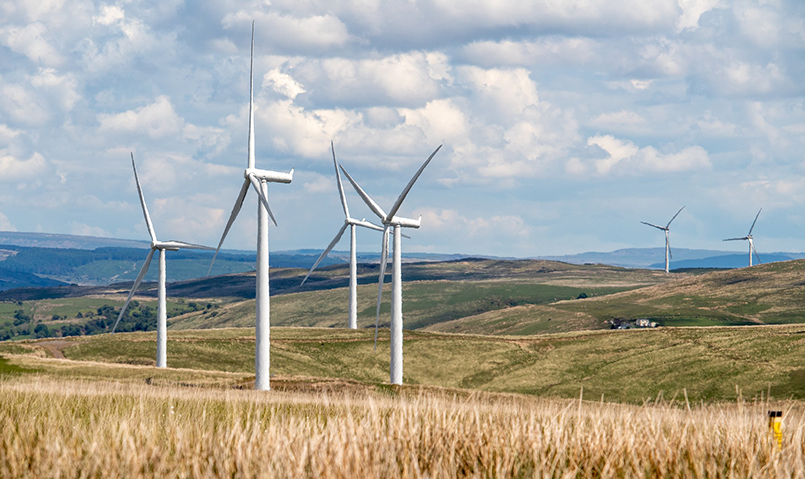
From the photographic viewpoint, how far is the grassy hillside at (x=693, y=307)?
495 ft

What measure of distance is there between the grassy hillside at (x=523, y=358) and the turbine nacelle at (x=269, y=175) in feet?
65.4

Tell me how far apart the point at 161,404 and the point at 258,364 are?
47526 millimetres

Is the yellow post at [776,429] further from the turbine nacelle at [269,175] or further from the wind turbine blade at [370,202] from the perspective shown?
the wind turbine blade at [370,202]

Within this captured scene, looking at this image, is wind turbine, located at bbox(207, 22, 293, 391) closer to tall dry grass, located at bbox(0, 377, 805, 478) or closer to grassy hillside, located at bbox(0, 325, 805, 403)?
grassy hillside, located at bbox(0, 325, 805, 403)

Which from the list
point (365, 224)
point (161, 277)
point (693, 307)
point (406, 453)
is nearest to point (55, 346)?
point (161, 277)

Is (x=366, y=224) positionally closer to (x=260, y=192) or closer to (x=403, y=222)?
(x=403, y=222)

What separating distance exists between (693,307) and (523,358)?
79891 millimetres

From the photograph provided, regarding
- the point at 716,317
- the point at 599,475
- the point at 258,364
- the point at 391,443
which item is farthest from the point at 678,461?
the point at 716,317

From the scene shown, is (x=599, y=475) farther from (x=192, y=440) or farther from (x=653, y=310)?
Result: (x=653, y=310)

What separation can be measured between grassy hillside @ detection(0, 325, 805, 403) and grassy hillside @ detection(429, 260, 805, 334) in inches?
1985

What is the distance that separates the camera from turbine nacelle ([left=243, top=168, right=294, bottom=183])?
2559 inches

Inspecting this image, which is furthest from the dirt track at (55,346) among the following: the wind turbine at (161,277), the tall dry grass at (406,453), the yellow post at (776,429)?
the yellow post at (776,429)

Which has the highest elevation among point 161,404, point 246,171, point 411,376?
point 246,171

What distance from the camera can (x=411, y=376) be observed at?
93.3m
